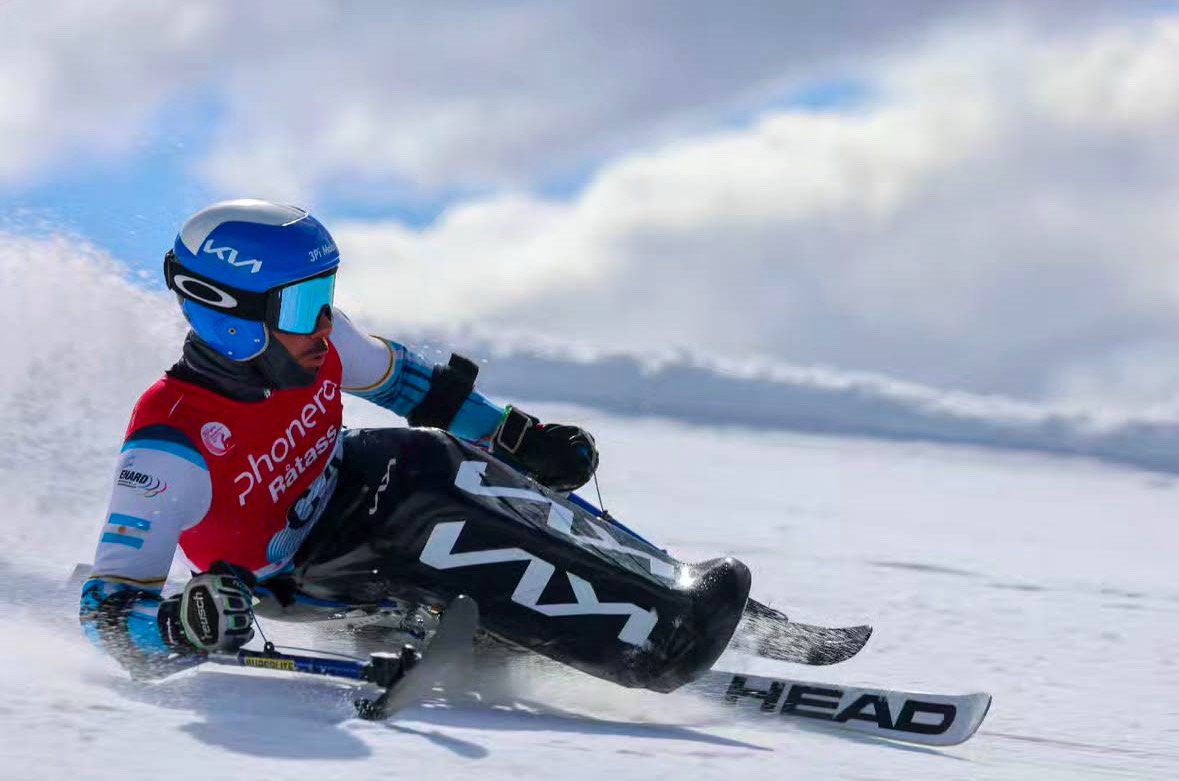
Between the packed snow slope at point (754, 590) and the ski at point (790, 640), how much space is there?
1.17 ft

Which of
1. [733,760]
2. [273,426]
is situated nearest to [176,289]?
[273,426]

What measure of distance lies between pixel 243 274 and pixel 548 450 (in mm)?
1275

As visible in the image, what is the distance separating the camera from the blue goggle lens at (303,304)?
406 cm

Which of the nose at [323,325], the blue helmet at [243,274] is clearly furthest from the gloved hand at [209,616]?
the nose at [323,325]

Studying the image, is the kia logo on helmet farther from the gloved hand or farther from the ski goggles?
the gloved hand

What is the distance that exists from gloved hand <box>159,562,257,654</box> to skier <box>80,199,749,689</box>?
8 centimetres

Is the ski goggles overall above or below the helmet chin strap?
above

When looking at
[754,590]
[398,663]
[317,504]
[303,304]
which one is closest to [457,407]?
[317,504]

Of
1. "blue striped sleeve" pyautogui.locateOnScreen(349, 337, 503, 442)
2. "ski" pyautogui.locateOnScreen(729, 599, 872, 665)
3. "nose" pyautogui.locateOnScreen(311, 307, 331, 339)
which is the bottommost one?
"ski" pyautogui.locateOnScreen(729, 599, 872, 665)

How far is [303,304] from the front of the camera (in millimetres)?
4117

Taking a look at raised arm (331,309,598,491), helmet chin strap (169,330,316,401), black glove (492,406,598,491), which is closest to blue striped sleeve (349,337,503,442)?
raised arm (331,309,598,491)

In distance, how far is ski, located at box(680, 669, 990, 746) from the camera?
163 inches

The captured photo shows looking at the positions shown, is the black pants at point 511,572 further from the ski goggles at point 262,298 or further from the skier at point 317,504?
the ski goggles at point 262,298

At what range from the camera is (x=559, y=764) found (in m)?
3.39
